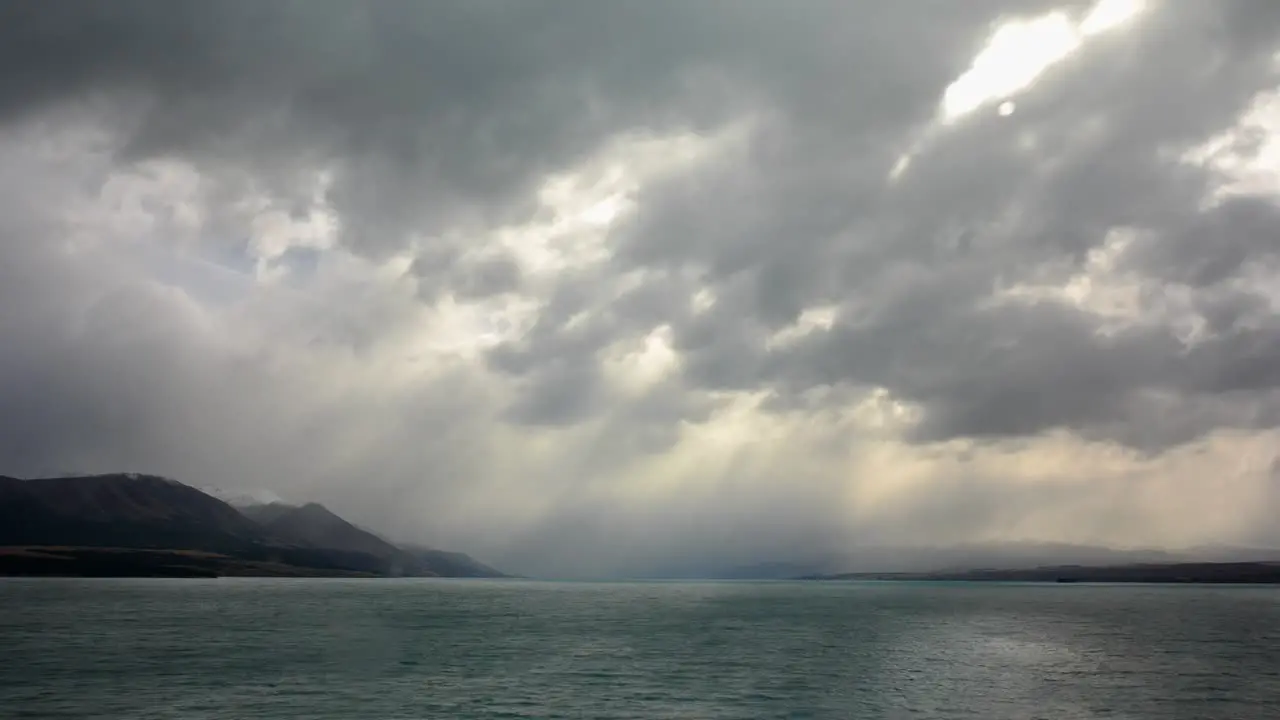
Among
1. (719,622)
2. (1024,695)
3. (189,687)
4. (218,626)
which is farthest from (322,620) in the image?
(1024,695)

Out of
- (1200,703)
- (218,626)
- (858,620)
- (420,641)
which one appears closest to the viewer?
(1200,703)

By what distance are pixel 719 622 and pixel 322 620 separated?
3249 inches

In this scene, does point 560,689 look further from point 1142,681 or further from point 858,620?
point 858,620

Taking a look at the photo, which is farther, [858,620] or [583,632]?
[858,620]

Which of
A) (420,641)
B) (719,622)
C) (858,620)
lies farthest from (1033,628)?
(420,641)

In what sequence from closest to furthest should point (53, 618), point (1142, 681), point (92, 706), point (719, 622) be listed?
point (92, 706)
point (1142, 681)
point (53, 618)
point (719, 622)

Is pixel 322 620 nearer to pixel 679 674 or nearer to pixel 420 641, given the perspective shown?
pixel 420 641

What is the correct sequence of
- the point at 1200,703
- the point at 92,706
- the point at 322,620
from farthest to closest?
the point at 322,620 → the point at 1200,703 → the point at 92,706

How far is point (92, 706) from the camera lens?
2511 inches

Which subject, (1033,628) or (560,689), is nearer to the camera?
(560,689)

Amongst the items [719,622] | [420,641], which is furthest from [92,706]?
[719,622]

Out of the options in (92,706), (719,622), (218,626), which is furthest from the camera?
(719,622)

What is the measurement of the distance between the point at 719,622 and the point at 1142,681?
102641mm

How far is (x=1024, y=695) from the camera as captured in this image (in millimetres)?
75250
